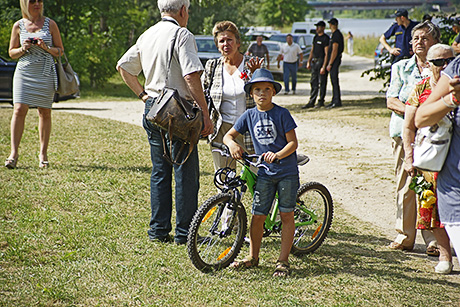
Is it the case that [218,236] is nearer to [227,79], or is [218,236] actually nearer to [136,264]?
[136,264]

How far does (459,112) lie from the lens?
3414 mm

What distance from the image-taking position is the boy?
4.71 m

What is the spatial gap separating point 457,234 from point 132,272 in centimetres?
248

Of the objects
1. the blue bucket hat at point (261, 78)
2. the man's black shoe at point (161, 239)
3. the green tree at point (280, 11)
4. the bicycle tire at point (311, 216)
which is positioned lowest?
the man's black shoe at point (161, 239)

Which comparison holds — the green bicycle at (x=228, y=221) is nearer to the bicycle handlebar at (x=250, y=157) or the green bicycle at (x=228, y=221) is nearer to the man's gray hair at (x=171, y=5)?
the bicycle handlebar at (x=250, y=157)

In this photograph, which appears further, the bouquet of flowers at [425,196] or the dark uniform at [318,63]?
the dark uniform at [318,63]

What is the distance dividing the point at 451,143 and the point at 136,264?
8.72 feet

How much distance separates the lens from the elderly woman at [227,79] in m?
5.50

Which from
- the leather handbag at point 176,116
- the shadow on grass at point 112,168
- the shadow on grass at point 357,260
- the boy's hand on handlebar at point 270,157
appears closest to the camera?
the boy's hand on handlebar at point 270,157

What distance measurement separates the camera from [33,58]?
7.86 meters

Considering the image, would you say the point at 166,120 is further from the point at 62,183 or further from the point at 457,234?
the point at 62,183

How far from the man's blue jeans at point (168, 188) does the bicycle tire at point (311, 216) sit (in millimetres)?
906

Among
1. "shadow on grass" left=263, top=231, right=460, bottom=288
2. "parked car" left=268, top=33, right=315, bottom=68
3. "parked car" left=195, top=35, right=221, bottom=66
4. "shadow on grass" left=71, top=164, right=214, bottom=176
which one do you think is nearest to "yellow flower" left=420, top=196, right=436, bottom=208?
"shadow on grass" left=263, top=231, right=460, bottom=288

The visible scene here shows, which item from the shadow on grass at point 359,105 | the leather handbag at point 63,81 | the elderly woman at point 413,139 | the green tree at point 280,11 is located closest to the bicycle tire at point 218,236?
the elderly woman at point 413,139
